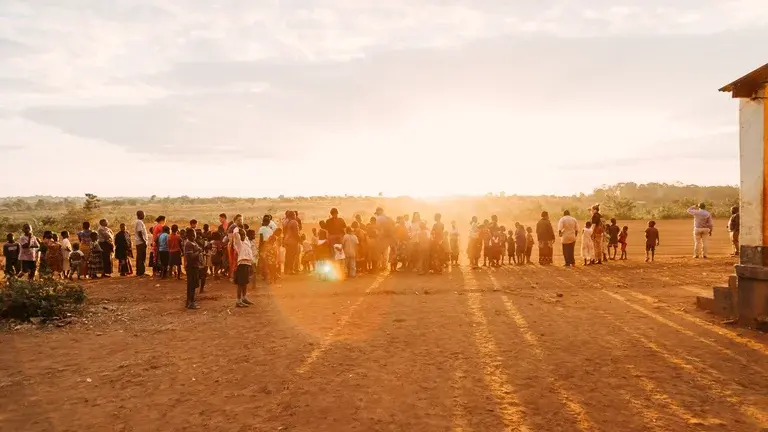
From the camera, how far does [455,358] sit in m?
8.08

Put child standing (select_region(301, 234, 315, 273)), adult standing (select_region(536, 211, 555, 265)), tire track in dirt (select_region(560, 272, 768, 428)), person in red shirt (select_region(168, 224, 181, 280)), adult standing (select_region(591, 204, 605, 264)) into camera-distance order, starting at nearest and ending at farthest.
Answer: tire track in dirt (select_region(560, 272, 768, 428)), person in red shirt (select_region(168, 224, 181, 280)), child standing (select_region(301, 234, 315, 273)), adult standing (select_region(591, 204, 605, 264)), adult standing (select_region(536, 211, 555, 265))

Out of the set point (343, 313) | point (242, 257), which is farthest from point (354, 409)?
point (242, 257)

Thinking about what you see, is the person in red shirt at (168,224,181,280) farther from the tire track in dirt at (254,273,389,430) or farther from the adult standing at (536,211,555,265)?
the adult standing at (536,211,555,265)

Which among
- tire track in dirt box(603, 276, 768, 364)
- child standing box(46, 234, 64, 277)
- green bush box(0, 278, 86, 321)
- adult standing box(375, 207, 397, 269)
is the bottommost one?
tire track in dirt box(603, 276, 768, 364)

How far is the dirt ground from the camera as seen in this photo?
6.01m

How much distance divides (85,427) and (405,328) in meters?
5.40

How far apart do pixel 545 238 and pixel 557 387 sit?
40.8ft

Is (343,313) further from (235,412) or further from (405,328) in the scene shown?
(235,412)

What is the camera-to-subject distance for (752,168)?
31.2 feet

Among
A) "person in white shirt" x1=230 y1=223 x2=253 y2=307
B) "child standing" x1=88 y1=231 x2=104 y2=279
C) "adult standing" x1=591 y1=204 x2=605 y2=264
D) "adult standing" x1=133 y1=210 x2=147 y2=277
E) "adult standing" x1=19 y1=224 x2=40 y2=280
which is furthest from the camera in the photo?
"adult standing" x1=591 y1=204 x2=605 y2=264

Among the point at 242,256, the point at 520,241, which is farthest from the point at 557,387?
the point at 520,241

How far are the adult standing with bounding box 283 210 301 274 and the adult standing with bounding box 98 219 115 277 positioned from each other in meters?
5.44

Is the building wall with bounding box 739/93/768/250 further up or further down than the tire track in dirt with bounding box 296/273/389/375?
further up

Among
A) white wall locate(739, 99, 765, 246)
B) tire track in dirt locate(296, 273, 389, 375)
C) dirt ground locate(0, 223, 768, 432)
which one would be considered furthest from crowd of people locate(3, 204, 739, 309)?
white wall locate(739, 99, 765, 246)
